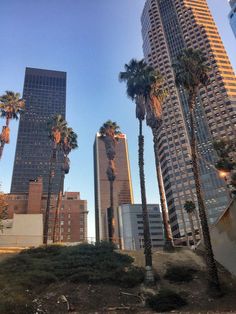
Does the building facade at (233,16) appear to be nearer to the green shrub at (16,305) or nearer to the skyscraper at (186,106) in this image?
the skyscraper at (186,106)

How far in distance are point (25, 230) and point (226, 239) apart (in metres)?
30.2

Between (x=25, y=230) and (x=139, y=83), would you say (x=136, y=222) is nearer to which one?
(x=25, y=230)

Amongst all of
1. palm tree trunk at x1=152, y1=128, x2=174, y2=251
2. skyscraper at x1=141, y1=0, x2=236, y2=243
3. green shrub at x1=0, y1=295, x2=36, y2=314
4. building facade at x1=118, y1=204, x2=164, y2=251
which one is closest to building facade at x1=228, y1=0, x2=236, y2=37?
skyscraper at x1=141, y1=0, x2=236, y2=243

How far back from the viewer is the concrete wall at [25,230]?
41.8 m

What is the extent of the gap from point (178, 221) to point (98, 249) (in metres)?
Result: 96.0

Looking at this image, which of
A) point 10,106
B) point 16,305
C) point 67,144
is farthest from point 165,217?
point 10,106

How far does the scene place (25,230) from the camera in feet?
148

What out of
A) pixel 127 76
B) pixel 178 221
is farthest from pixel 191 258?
pixel 178 221

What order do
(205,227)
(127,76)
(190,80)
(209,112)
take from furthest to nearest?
1. (209,112)
2. (127,76)
3. (190,80)
4. (205,227)

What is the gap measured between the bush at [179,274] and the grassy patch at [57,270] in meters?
2.23

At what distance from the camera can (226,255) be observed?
85.7 ft

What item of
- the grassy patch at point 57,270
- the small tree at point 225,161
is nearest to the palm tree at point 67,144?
the grassy patch at point 57,270

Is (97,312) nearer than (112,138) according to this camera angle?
Yes

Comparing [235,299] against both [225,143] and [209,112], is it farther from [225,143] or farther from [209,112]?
[209,112]
